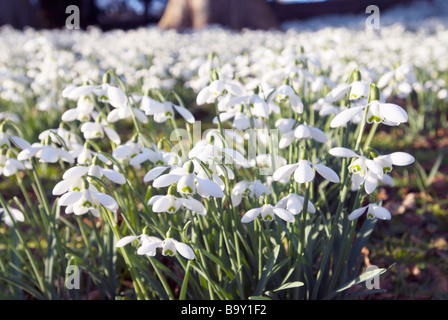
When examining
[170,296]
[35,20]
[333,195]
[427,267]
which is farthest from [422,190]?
[35,20]

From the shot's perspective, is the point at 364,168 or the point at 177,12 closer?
the point at 364,168

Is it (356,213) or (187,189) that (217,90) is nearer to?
(187,189)

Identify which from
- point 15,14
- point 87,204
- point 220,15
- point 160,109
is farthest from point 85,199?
point 15,14

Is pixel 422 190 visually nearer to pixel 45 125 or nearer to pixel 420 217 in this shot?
pixel 420 217

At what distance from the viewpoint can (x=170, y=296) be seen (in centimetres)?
148

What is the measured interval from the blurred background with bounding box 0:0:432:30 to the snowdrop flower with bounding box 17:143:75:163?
11444mm

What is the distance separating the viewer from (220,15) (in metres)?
12.3

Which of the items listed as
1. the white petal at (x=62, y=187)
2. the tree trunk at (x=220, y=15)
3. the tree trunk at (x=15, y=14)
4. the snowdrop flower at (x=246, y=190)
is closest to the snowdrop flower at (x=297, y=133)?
the snowdrop flower at (x=246, y=190)

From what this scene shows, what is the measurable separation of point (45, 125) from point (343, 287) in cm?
314

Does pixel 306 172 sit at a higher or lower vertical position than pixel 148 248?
higher

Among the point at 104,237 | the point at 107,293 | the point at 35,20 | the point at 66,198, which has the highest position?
the point at 35,20

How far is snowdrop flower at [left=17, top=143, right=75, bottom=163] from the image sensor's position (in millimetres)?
1398

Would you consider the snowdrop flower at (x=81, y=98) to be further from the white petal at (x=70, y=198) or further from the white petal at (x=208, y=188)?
the white petal at (x=208, y=188)

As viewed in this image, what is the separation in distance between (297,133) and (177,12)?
40.2ft
